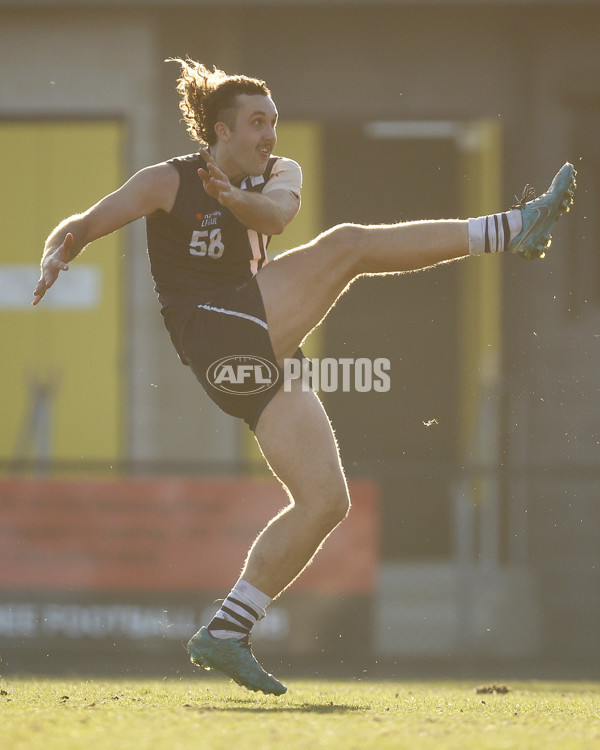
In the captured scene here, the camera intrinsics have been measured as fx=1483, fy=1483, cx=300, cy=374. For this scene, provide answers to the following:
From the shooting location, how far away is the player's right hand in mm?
5055

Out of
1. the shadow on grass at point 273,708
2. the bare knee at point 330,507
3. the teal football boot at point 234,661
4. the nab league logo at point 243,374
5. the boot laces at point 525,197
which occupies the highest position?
the boot laces at point 525,197

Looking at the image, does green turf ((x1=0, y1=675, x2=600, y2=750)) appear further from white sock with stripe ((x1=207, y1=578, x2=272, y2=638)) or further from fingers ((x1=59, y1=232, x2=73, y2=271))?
fingers ((x1=59, y1=232, x2=73, y2=271))

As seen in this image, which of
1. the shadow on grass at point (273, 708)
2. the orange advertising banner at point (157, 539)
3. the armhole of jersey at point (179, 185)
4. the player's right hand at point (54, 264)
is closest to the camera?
the shadow on grass at point (273, 708)

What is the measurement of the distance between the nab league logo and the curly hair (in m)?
0.92

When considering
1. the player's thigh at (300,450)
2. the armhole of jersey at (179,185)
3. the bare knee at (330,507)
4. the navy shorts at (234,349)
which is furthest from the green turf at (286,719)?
the armhole of jersey at (179,185)

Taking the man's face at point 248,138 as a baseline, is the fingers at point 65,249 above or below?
below

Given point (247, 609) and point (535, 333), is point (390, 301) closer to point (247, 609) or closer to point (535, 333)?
point (535, 333)

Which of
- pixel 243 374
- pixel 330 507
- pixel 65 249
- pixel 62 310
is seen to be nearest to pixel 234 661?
pixel 330 507

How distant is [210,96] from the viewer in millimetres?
5586

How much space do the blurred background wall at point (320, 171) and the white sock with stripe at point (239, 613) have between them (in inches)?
253

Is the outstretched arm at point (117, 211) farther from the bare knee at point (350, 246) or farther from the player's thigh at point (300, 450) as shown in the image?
the player's thigh at point (300, 450)

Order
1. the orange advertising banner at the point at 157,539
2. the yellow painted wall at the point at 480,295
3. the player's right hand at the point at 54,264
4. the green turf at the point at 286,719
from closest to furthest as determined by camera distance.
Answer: the green turf at the point at 286,719 → the player's right hand at the point at 54,264 → the orange advertising banner at the point at 157,539 → the yellow painted wall at the point at 480,295

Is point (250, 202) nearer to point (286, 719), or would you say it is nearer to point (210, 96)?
point (210, 96)

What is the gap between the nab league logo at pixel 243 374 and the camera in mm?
5211
